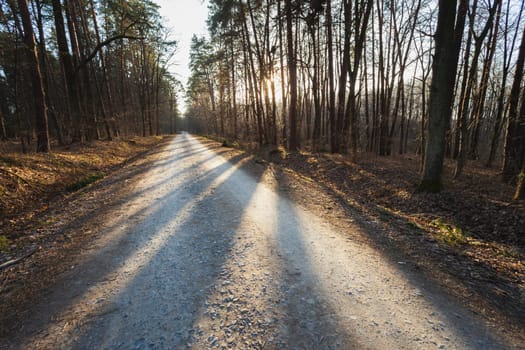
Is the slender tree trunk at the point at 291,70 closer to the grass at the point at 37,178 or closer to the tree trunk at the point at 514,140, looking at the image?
the tree trunk at the point at 514,140

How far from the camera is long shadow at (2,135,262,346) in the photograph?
6.94 ft

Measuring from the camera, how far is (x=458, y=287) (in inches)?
97.0

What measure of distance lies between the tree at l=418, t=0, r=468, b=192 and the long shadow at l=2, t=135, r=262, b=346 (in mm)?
5447

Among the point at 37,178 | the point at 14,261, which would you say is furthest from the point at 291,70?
the point at 14,261

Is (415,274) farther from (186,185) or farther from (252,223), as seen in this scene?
(186,185)

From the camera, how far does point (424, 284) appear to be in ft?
8.18

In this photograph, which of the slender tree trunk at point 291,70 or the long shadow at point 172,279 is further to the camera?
the slender tree trunk at point 291,70

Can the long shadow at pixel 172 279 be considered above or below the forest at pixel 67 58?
below

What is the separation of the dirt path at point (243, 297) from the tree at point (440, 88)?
12.7ft

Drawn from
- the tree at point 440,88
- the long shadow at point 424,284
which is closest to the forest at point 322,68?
the tree at point 440,88

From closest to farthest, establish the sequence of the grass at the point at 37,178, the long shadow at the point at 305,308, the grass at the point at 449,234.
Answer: the long shadow at the point at 305,308 < the grass at the point at 449,234 < the grass at the point at 37,178

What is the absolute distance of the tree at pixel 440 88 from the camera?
5.48 meters

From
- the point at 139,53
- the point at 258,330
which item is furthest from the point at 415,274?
the point at 139,53

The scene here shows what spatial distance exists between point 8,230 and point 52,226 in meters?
0.65
